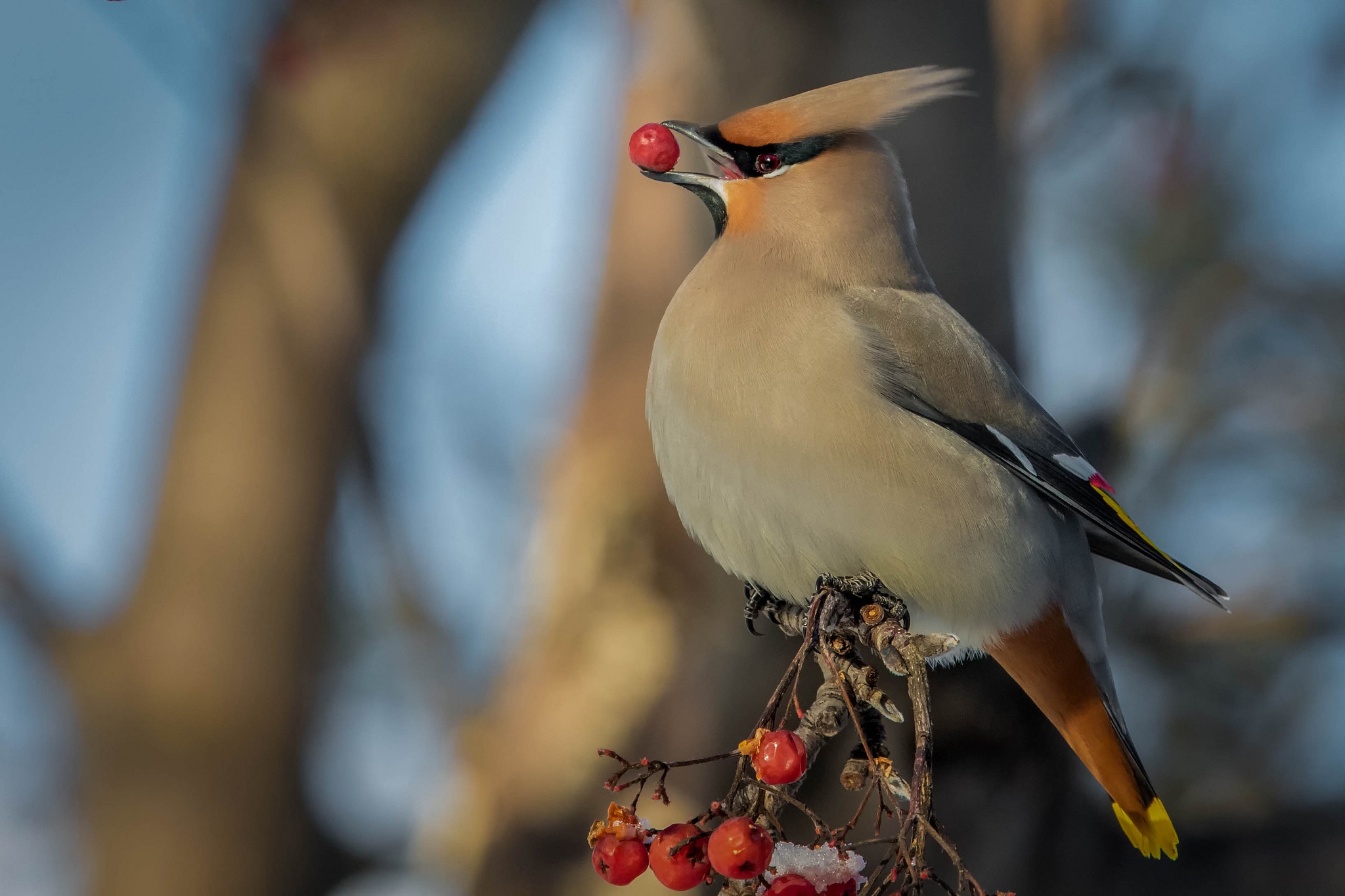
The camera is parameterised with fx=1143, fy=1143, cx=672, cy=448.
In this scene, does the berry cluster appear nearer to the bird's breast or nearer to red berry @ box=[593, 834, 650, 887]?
red berry @ box=[593, 834, 650, 887]

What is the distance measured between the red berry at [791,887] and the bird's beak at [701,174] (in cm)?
63

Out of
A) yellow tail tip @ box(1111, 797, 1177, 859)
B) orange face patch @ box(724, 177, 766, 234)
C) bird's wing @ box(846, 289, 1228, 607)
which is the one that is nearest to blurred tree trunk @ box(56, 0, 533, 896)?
orange face patch @ box(724, 177, 766, 234)

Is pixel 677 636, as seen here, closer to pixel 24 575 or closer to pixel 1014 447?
pixel 1014 447

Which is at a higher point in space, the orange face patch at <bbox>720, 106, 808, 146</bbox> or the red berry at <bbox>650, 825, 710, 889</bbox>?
the orange face patch at <bbox>720, 106, 808, 146</bbox>

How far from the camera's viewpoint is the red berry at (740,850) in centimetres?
84

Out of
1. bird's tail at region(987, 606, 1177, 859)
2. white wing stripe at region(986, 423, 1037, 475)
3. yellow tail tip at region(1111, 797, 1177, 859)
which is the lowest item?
yellow tail tip at region(1111, 797, 1177, 859)

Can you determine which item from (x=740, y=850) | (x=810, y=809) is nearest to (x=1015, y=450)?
(x=810, y=809)

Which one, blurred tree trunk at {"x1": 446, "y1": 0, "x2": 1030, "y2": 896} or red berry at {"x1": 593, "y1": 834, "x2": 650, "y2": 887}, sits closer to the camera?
red berry at {"x1": 593, "y1": 834, "x2": 650, "y2": 887}

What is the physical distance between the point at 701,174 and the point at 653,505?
2.97 ft

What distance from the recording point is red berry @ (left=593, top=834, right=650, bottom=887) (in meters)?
0.96

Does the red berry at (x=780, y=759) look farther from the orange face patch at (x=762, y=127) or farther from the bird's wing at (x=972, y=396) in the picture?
the orange face patch at (x=762, y=127)

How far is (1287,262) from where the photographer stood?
2.57m

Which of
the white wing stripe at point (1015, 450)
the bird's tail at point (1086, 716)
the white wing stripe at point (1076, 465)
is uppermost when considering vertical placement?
the white wing stripe at point (1015, 450)

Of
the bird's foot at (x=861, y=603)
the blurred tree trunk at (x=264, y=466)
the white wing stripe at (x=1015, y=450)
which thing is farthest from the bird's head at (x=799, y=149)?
the blurred tree trunk at (x=264, y=466)
